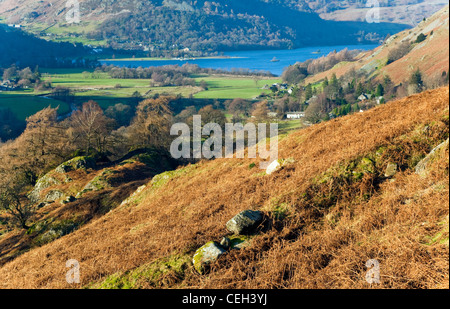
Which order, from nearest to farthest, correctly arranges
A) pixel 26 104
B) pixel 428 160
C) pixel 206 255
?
pixel 206 255
pixel 428 160
pixel 26 104

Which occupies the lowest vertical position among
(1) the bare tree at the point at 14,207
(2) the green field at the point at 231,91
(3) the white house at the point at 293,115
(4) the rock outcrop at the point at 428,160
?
(3) the white house at the point at 293,115

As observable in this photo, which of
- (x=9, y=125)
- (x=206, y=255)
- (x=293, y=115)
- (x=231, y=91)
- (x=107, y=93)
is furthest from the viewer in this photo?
(x=231, y=91)

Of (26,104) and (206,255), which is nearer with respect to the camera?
(206,255)

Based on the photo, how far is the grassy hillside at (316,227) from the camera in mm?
7172

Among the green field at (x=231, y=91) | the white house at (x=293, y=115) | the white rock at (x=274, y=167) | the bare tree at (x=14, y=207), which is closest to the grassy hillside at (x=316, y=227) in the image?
the white rock at (x=274, y=167)

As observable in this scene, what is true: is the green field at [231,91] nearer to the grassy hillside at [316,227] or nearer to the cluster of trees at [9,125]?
the cluster of trees at [9,125]

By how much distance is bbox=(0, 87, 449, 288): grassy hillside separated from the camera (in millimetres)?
7172

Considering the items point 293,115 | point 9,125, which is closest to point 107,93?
point 9,125

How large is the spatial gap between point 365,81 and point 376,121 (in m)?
184

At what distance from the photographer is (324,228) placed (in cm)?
907

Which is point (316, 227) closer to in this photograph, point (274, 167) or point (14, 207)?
point (274, 167)

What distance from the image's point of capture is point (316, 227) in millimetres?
9211

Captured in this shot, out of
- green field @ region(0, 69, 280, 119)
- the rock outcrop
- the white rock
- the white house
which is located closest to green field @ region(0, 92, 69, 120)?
green field @ region(0, 69, 280, 119)
